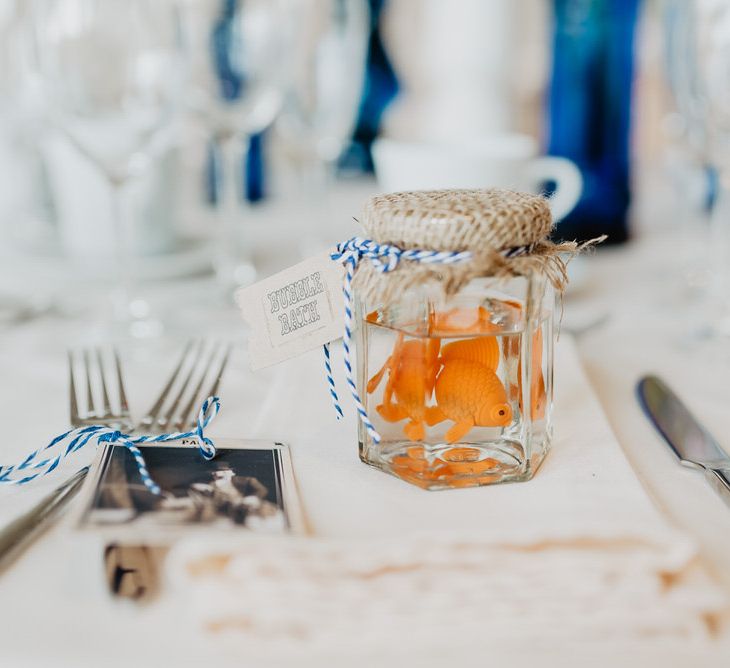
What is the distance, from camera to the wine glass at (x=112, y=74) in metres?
0.66

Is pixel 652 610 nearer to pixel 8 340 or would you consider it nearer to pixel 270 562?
pixel 270 562

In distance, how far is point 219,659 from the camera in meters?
0.30

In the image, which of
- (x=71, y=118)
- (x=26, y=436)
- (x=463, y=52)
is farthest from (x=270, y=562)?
(x=463, y=52)

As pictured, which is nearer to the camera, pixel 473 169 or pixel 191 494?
pixel 191 494

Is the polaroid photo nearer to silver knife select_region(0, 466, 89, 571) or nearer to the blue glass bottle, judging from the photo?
silver knife select_region(0, 466, 89, 571)

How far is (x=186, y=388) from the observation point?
58 cm

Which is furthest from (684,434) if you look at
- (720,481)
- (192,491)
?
(192,491)

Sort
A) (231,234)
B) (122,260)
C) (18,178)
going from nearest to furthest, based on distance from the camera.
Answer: (122,260)
(231,234)
(18,178)

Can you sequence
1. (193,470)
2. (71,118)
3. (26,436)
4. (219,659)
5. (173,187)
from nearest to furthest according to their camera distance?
(219,659) < (193,470) < (26,436) < (71,118) < (173,187)

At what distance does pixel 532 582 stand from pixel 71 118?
546 millimetres

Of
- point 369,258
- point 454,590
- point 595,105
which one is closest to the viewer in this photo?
point 454,590

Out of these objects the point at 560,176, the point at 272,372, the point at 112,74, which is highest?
the point at 112,74

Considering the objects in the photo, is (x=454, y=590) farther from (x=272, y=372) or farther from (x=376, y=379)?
(x=272, y=372)

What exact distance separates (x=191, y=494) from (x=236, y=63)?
0.53 meters
